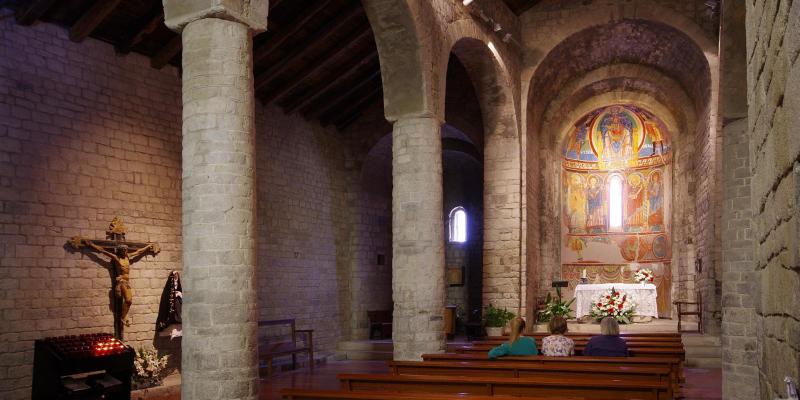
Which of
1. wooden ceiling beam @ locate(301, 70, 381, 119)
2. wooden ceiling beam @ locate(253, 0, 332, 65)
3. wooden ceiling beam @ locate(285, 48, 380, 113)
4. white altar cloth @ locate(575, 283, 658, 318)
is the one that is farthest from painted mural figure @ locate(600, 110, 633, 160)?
wooden ceiling beam @ locate(253, 0, 332, 65)

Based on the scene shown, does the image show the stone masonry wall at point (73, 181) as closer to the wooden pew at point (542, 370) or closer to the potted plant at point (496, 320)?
the wooden pew at point (542, 370)

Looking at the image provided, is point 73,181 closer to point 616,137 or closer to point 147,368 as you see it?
point 147,368

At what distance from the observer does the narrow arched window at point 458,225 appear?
21438 millimetres

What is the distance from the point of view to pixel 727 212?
28.5 feet

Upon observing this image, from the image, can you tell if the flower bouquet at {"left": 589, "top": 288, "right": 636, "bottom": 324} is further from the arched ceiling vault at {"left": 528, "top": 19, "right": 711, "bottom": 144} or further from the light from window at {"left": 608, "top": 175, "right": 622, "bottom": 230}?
the light from window at {"left": 608, "top": 175, "right": 622, "bottom": 230}

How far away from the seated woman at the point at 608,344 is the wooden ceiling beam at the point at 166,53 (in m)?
7.37

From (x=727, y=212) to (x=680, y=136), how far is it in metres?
10.0

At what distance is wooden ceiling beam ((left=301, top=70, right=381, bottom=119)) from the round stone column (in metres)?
8.66

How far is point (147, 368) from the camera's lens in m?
10.8

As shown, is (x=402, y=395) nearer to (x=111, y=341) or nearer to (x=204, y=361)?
(x=204, y=361)

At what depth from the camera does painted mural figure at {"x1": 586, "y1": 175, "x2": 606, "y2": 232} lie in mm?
19656

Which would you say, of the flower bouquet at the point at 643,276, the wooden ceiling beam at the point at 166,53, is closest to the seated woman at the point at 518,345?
the wooden ceiling beam at the point at 166,53

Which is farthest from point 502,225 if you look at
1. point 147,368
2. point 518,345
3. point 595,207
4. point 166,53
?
point 147,368

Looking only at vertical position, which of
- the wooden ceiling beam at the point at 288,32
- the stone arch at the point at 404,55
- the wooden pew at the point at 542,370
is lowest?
the wooden pew at the point at 542,370
